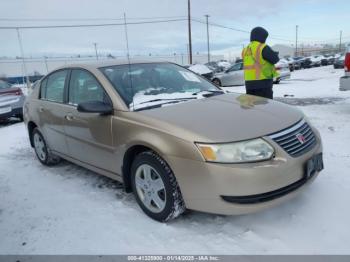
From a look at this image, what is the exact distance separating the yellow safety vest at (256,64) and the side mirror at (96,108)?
2934 millimetres

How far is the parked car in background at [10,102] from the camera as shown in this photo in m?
9.70

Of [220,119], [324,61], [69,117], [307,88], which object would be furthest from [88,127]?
[324,61]

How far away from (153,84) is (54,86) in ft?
5.69

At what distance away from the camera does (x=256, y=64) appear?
5402 millimetres

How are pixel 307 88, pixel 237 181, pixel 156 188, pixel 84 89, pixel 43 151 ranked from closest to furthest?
pixel 237 181 < pixel 156 188 < pixel 84 89 < pixel 43 151 < pixel 307 88

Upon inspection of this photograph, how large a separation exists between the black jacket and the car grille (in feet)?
7.54

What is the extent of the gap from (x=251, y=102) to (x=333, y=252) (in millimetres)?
1657

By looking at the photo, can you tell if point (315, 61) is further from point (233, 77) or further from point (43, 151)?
point (43, 151)

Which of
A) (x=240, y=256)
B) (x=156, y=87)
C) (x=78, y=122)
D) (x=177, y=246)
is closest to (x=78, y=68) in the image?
(x=78, y=122)

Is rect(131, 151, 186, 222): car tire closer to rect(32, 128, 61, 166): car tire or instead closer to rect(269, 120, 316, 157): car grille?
rect(269, 120, 316, 157): car grille

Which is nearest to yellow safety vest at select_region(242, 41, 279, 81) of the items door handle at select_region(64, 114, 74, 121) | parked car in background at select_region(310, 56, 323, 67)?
door handle at select_region(64, 114, 74, 121)

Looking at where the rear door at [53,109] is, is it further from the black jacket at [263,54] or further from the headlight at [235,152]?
the black jacket at [263,54]

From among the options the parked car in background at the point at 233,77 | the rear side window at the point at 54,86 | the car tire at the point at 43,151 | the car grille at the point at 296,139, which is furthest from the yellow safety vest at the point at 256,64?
the parked car in background at the point at 233,77

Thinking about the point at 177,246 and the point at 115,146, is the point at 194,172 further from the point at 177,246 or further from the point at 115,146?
the point at 115,146
